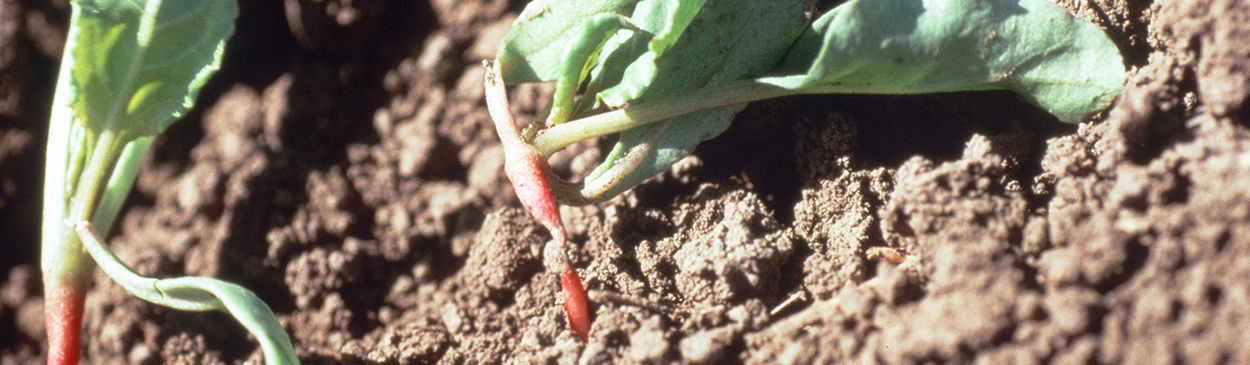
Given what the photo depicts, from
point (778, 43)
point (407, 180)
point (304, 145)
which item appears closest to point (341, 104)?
point (304, 145)

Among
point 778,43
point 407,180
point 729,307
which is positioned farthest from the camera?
point 407,180

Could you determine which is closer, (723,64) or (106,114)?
(723,64)

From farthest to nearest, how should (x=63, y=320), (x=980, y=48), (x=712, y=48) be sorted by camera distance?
(x=63, y=320)
(x=712, y=48)
(x=980, y=48)

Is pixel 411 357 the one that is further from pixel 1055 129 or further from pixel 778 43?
pixel 1055 129

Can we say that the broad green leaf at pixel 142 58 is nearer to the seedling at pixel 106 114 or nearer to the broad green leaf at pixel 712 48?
the seedling at pixel 106 114

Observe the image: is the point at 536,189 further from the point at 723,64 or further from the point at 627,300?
the point at 723,64

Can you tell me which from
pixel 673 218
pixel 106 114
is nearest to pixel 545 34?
pixel 673 218

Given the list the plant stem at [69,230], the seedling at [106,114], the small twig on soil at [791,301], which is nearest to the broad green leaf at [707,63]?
the small twig on soil at [791,301]
